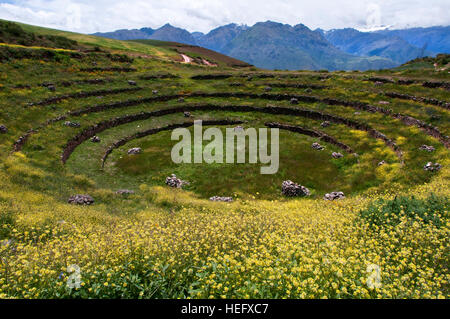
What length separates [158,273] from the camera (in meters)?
10.2

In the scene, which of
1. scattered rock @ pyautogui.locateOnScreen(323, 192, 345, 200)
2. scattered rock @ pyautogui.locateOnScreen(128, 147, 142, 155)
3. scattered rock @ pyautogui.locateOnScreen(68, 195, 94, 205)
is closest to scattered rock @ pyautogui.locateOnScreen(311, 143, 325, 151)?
scattered rock @ pyautogui.locateOnScreen(323, 192, 345, 200)

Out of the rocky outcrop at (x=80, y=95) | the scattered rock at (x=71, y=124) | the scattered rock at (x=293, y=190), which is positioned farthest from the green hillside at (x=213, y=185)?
the scattered rock at (x=293, y=190)

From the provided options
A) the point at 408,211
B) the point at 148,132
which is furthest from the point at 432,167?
the point at 148,132

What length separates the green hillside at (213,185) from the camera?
999 cm

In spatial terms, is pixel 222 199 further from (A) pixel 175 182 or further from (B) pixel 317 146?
(B) pixel 317 146

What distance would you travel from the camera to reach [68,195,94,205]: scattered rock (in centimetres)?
2170

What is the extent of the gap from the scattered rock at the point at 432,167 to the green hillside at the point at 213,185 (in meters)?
→ 0.11

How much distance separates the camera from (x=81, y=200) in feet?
72.1

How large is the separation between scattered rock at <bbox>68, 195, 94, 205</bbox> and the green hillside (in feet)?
0.65

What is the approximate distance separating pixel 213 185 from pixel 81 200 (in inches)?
531

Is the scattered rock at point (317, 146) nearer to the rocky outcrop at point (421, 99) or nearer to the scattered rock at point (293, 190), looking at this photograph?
the scattered rock at point (293, 190)

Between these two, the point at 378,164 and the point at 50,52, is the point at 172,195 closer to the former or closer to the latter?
the point at 378,164
